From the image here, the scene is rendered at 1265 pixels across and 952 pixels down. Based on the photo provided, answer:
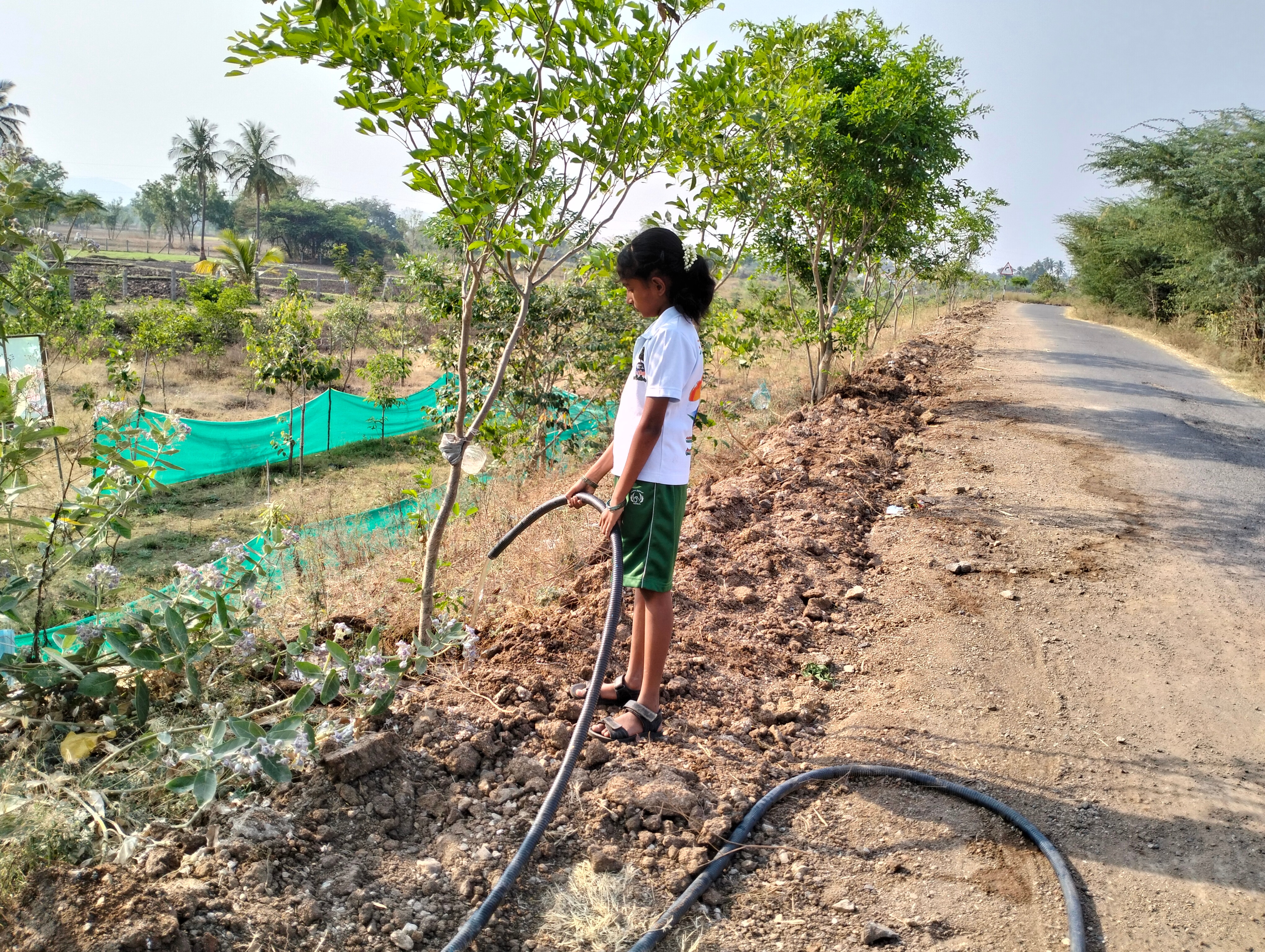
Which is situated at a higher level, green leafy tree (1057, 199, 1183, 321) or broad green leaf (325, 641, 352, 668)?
green leafy tree (1057, 199, 1183, 321)

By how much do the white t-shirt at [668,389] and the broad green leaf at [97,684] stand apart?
1.63 meters

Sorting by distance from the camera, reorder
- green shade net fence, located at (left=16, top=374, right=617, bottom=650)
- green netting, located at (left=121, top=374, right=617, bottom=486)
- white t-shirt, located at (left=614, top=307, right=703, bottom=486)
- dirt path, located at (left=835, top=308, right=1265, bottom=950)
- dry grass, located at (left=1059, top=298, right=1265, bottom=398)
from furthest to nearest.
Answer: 1. dry grass, located at (left=1059, top=298, right=1265, bottom=398)
2. green netting, located at (left=121, top=374, right=617, bottom=486)
3. green shade net fence, located at (left=16, top=374, right=617, bottom=650)
4. white t-shirt, located at (left=614, top=307, right=703, bottom=486)
5. dirt path, located at (left=835, top=308, right=1265, bottom=950)

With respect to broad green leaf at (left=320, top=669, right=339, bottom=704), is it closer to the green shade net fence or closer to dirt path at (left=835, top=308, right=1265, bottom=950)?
the green shade net fence

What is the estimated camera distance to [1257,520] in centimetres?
571

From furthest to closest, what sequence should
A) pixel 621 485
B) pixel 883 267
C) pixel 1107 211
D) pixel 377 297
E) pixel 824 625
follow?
1. pixel 377 297
2. pixel 1107 211
3. pixel 883 267
4. pixel 824 625
5. pixel 621 485

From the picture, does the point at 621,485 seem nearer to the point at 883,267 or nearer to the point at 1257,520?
the point at 1257,520

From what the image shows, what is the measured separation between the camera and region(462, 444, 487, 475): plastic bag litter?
3.21 m

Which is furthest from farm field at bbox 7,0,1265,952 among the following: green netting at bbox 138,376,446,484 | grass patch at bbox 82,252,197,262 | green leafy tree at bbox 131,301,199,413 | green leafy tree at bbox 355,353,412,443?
grass patch at bbox 82,252,197,262

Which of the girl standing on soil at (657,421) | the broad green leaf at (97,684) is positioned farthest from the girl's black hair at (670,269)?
the broad green leaf at (97,684)

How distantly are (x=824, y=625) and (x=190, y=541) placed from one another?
8178mm

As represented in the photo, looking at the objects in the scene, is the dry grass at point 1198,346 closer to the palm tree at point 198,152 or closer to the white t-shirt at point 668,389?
the white t-shirt at point 668,389

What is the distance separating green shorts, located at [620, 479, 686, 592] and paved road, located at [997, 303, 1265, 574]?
397 centimetres

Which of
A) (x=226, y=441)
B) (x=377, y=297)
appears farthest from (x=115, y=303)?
(x=226, y=441)

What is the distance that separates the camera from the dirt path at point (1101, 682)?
8.05 feet
